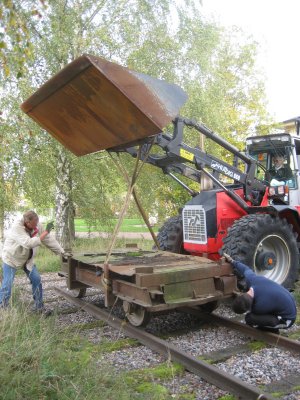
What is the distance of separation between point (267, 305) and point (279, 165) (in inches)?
154

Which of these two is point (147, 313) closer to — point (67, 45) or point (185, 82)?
point (67, 45)

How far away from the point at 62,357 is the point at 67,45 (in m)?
10.4

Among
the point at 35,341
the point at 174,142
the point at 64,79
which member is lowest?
the point at 35,341

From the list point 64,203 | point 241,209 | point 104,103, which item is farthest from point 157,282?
point 64,203

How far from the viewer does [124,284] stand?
5.57 m

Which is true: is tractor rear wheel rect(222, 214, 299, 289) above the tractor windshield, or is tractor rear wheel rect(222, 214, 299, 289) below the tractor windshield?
below

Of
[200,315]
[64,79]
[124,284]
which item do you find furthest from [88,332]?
[64,79]

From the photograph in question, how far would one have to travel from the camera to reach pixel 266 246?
748 centimetres

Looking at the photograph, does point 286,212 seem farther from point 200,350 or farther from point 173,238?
point 200,350

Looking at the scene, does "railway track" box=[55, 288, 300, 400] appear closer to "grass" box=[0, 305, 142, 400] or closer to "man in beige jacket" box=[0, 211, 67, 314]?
"grass" box=[0, 305, 142, 400]

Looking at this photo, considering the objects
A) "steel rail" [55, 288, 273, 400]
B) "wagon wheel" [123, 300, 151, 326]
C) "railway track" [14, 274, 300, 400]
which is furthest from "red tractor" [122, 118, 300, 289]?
"steel rail" [55, 288, 273, 400]

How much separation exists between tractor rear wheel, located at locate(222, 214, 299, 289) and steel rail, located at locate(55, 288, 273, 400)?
2102 millimetres

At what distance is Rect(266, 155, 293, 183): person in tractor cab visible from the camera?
27.0 ft

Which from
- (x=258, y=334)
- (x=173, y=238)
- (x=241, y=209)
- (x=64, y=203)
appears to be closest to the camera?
(x=258, y=334)
